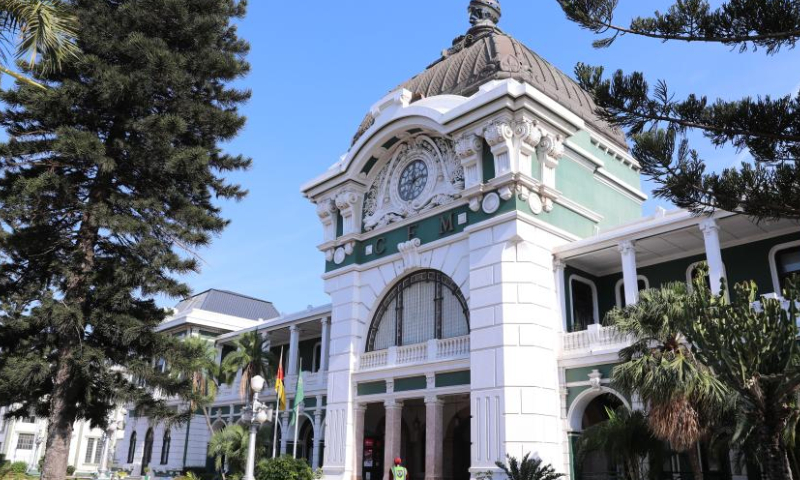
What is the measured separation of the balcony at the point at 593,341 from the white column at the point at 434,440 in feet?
14.9

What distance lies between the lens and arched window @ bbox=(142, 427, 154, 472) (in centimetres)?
4128

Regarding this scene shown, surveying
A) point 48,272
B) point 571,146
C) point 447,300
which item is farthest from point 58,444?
point 571,146

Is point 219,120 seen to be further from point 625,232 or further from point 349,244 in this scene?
point 625,232

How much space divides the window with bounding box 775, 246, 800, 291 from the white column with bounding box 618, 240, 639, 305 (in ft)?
13.6

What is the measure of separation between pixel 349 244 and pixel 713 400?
1580 centimetres

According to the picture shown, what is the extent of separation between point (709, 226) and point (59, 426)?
718 inches

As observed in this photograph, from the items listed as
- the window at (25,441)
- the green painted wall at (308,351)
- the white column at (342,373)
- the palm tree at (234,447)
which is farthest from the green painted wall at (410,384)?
the window at (25,441)

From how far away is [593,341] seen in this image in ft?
66.4

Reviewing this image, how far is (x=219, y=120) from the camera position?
2072 cm

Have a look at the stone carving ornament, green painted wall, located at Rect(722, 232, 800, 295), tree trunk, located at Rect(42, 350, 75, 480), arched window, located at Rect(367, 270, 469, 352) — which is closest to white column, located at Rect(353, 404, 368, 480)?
arched window, located at Rect(367, 270, 469, 352)

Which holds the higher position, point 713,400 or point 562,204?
point 562,204

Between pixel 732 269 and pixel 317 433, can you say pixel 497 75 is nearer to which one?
pixel 732 269


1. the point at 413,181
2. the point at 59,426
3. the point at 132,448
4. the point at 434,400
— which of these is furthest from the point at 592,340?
the point at 132,448

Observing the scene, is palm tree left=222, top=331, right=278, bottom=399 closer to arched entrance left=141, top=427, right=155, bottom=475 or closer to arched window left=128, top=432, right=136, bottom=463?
arched entrance left=141, top=427, right=155, bottom=475
